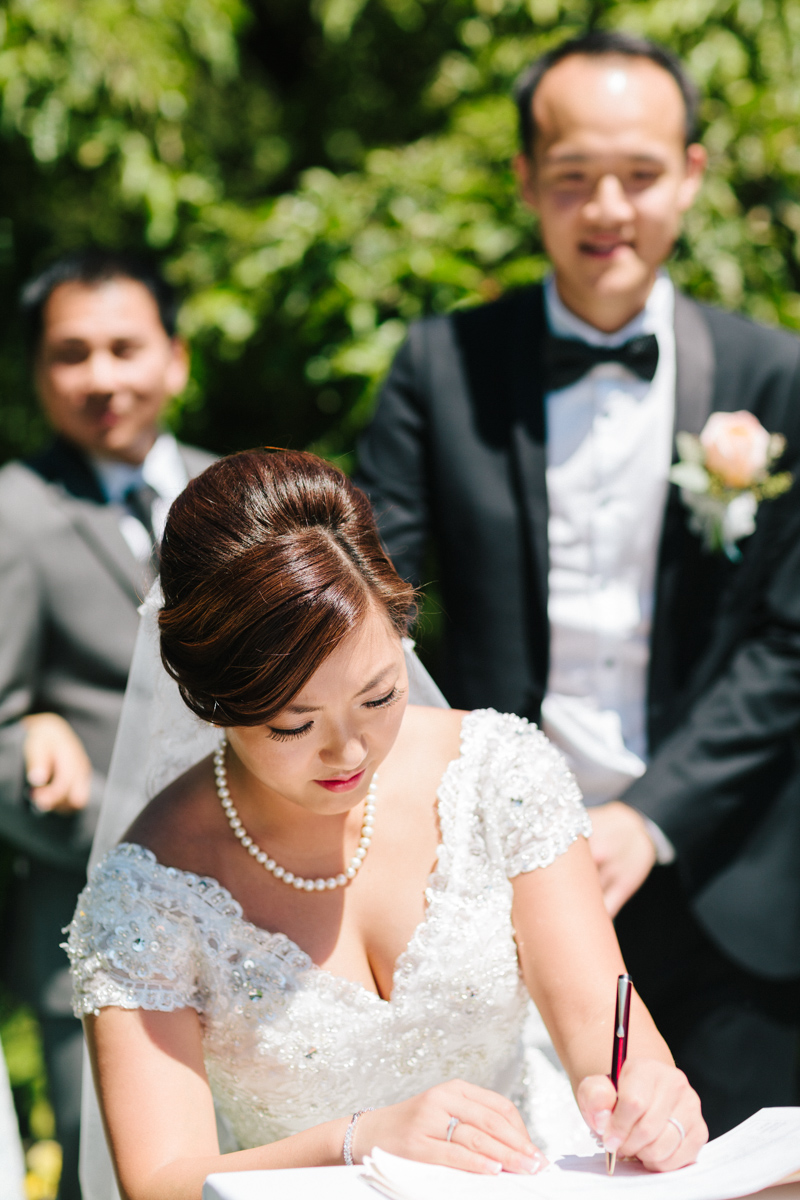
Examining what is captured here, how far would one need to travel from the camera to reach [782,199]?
3.28 meters

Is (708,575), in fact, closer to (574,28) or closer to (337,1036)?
(337,1036)

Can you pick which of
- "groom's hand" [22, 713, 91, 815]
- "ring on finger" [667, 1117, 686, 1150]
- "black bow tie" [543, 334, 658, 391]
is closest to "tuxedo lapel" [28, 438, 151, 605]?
"groom's hand" [22, 713, 91, 815]

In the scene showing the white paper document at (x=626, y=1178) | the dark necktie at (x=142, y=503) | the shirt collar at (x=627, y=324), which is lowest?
the white paper document at (x=626, y=1178)

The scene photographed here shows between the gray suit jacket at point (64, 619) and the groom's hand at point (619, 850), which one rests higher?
the gray suit jacket at point (64, 619)

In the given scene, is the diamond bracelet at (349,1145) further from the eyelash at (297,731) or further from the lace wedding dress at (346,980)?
the eyelash at (297,731)

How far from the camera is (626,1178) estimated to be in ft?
4.25

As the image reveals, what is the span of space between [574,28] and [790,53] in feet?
2.06

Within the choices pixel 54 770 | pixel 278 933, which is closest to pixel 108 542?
pixel 54 770

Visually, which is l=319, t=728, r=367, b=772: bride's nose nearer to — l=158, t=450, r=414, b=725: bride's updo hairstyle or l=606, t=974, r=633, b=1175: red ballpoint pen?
l=158, t=450, r=414, b=725: bride's updo hairstyle

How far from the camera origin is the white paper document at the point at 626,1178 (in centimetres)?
120

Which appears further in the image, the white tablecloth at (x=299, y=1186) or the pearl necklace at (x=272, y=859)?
the pearl necklace at (x=272, y=859)

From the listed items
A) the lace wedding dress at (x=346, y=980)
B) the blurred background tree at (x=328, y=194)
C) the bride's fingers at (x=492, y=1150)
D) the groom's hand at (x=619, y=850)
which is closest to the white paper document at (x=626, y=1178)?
the bride's fingers at (x=492, y=1150)

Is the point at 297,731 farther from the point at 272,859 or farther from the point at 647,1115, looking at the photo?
the point at 647,1115

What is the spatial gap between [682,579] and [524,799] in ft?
2.50
